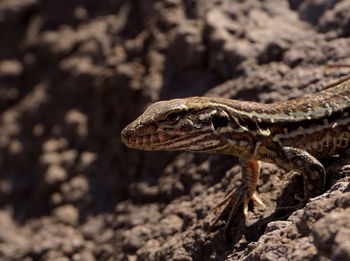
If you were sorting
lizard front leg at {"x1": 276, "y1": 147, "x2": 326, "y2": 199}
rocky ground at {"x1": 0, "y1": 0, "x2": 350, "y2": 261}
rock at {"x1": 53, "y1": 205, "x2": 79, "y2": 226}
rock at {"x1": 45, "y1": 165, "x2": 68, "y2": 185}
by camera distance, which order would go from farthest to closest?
rock at {"x1": 45, "y1": 165, "x2": 68, "y2": 185} → rock at {"x1": 53, "y1": 205, "x2": 79, "y2": 226} → rocky ground at {"x1": 0, "y1": 0, "x2": 350, "y2": 261} → lizard front leg at {"x1": 276, "y1": 147, "x2": 326, "y2": 199}

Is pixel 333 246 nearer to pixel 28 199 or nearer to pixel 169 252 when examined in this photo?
pixel 169 252

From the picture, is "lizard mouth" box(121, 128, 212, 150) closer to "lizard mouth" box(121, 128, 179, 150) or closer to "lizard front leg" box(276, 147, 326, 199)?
"lizard mouth" box(121, 128, 179, 150)

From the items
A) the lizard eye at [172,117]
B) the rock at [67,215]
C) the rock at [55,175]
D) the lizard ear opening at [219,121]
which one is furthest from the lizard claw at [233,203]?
the rock at [55,175]

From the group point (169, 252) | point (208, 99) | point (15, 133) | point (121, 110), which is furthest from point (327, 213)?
point (15, 133)

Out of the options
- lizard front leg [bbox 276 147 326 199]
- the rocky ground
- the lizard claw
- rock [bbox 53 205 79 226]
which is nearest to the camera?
lizard front leg [bbox 276 147 326 199]

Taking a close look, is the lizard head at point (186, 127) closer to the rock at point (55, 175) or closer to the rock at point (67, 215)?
the rock at point (67, 215)

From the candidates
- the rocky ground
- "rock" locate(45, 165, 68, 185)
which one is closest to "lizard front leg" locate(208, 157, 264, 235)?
the rocky ground

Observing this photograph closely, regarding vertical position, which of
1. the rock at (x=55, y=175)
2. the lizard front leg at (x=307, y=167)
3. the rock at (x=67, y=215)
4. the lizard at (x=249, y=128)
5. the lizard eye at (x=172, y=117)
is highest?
the rock at (x=55, y=175)
